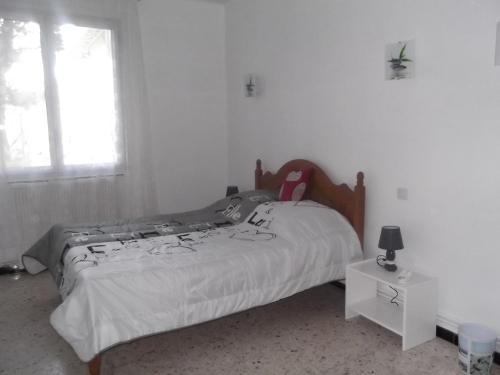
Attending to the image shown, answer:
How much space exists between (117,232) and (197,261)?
100 centimetres

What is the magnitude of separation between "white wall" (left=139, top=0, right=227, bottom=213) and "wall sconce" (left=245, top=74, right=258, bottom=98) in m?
0.66

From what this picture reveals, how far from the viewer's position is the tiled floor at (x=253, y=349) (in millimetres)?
2293

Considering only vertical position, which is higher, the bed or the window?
the window

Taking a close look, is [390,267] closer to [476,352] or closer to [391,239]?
[391,239]

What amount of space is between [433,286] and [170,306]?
1.63 meters

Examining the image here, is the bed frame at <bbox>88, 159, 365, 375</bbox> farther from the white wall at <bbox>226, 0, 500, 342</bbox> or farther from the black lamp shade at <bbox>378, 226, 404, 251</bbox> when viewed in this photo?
the black lamp shade at <bbox>378, 226, 404, 251</bbox>

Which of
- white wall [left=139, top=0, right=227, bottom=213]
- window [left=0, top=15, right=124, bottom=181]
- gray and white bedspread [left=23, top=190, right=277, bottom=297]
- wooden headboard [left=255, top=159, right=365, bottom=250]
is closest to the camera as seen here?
Result: gray and white bedspread [left=23, top=190, right=277, bottom=297]

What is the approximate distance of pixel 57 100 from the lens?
392cm

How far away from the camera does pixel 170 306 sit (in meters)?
2.25

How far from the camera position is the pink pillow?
3.48 m

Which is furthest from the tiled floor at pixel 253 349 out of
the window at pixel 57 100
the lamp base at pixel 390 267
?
the window at pixel 57 100

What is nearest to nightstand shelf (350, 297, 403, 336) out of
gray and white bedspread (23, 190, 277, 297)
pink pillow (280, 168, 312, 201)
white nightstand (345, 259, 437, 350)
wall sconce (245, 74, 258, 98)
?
white nightstand (345, 259, 437, 350)

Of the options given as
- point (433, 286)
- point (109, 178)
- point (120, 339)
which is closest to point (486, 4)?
point (433, 286)

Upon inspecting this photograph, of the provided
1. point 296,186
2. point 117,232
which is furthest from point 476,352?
point 117,232
